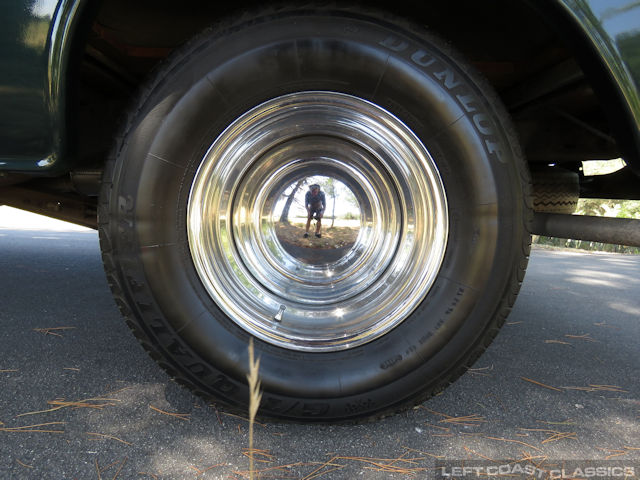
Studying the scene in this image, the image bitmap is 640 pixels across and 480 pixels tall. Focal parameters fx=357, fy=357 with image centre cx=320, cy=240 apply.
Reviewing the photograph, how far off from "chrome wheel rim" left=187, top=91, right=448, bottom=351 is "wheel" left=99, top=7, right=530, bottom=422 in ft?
0.04

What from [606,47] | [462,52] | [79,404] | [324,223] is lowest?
[79,404]

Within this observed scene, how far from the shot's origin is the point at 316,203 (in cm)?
157

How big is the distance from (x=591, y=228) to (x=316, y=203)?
1043mm

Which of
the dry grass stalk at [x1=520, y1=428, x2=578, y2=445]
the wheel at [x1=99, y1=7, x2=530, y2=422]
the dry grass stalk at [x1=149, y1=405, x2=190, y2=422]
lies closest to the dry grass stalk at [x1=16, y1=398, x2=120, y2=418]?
the dry grass stalk at [x1=149, y1=405, x2=190, y2=422]

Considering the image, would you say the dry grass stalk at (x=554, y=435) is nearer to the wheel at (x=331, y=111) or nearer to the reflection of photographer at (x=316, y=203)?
the wheel at (x=331, y=111)

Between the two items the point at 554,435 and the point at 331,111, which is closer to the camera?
the point at 554,435

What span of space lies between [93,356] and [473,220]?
1387mm

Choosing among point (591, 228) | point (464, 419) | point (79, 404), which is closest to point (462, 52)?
point (591, 228)

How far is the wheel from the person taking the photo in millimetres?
922

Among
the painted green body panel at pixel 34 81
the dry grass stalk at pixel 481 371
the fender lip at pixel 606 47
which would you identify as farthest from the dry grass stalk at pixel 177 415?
the fender lip at pixel 606 47

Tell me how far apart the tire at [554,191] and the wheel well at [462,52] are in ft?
0.77

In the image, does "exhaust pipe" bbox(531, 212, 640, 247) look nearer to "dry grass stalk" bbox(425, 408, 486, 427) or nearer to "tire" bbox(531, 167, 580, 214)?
"tire" bbox(531, 167, 580, 214)

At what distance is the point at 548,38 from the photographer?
1.16m

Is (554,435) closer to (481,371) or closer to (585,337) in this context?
(481,371)
